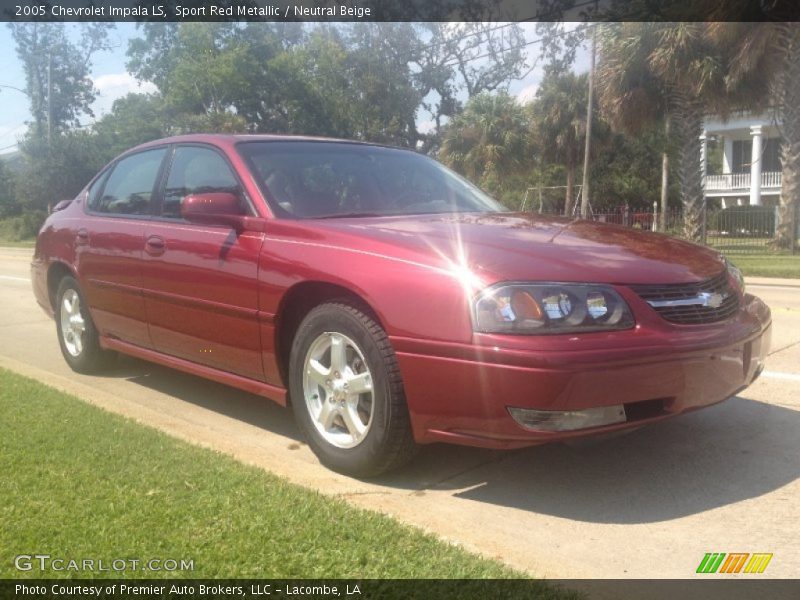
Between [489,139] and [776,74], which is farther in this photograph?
[489,139]

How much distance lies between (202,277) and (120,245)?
1.06 m

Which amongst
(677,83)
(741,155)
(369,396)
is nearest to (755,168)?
(741,155)

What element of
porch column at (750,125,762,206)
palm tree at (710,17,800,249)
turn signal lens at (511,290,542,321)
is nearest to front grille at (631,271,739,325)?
turn signal lens at (511,290,542,321)

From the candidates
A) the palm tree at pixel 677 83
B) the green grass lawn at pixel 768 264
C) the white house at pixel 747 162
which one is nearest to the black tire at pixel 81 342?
the green grass lawn at pixel 768 264

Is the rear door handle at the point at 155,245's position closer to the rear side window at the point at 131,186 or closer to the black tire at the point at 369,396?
the rear side window at the point at 131,186

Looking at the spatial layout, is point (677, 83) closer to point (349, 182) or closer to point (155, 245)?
point (349, 182)

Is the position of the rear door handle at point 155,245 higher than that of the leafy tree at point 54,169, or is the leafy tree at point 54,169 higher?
the leafy tree at point 54,169

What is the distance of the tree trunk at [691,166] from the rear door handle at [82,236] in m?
19.2

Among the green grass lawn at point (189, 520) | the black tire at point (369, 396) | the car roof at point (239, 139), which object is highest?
the car roof at point (239, 139)

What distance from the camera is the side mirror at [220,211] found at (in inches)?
163

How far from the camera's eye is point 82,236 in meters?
5.60

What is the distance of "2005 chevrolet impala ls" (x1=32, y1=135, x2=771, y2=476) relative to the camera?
3.16 m

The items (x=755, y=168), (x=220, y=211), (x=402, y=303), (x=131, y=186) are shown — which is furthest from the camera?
(x=755, y=168)

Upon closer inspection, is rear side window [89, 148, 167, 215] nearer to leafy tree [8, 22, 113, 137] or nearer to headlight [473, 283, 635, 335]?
headlight [473, 283, 635, 335]
